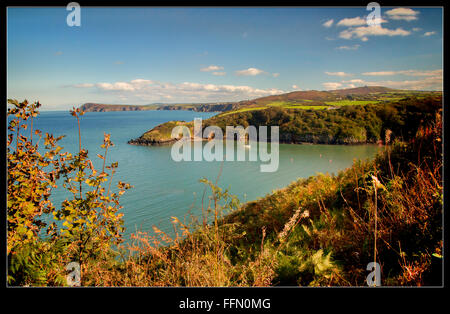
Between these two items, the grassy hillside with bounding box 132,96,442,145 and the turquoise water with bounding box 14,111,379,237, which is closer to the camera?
the turquoise water with bounding box 14,111,379,237

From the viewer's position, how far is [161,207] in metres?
18.8

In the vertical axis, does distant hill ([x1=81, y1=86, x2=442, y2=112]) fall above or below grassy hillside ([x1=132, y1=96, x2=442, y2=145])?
below

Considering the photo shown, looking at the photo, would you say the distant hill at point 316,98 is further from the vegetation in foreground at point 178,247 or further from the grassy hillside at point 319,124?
the grassy hillside at point 319,124

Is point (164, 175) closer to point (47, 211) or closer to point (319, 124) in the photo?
point (47, 211)

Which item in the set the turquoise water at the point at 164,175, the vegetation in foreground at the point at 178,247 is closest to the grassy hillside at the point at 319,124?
the turquoise water at the point at 164,175

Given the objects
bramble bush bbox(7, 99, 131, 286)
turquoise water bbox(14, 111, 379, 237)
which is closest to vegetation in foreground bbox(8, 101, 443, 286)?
bramble bush bbox(7, 99, 131, 286)

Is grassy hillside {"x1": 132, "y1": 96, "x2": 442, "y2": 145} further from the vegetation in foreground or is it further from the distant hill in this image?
the vegetation in foreground

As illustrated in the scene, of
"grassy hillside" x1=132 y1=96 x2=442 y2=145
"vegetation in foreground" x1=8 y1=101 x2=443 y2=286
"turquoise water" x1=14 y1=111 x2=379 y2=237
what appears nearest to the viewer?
"vegetation in foreground" x1=8 y1=101 x2=443 y2=286

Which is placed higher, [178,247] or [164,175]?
[178,247]

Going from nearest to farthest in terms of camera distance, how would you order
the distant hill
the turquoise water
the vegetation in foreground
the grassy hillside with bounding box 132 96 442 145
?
the vegetation in foreground
the distant hill
the turquoise water
the grassy hillside with bounding box 132 96 442 145

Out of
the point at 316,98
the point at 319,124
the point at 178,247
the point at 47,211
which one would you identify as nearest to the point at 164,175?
the point at 316,98

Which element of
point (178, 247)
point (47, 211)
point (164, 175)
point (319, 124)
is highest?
point (319, 124)
